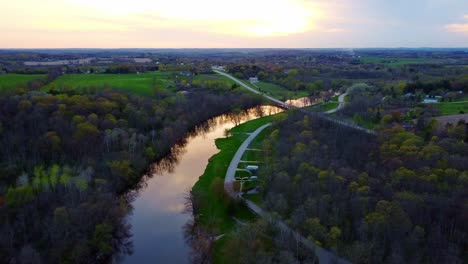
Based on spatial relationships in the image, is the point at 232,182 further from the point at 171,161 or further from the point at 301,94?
the point at 301,94

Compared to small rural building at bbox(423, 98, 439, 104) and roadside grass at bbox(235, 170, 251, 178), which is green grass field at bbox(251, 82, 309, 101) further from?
roadside grass at bbox(235, 170, 251, 178)

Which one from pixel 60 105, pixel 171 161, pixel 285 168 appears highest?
pixel 60 105

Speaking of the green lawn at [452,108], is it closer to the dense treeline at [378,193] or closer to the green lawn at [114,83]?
the dense treeline at [378,193]

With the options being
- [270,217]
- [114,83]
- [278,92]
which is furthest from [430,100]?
[114,83]

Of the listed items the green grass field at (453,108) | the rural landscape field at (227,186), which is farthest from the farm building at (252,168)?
the green grass field at (453,108)

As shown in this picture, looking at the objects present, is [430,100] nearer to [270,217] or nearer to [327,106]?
[327,106]

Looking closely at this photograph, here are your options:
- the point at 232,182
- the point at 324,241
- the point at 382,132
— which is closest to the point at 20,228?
the point at 232,182
